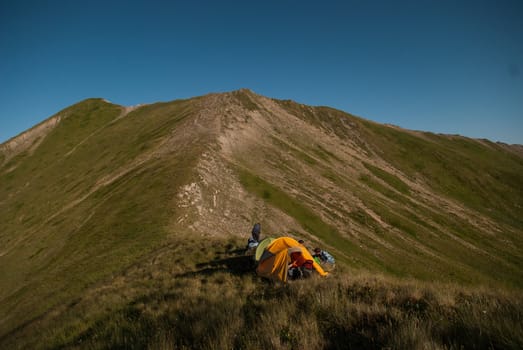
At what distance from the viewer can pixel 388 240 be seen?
43219 mm

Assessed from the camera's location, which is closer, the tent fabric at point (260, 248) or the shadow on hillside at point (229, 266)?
the shadow on hillside at point (229, 266)

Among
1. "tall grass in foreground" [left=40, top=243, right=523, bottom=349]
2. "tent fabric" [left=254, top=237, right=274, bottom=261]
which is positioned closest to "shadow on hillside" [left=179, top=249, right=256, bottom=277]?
"tent fabric" [left=254, top=237, right=274, bottom=261]

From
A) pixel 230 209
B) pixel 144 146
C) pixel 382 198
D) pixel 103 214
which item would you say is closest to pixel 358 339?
pixel 230 209

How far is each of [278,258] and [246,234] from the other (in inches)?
608

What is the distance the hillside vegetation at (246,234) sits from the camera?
630 cm

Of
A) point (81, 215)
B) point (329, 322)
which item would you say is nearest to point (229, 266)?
point (329, 322)

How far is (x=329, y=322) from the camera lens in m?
6.21

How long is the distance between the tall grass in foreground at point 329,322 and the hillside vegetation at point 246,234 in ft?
0.16

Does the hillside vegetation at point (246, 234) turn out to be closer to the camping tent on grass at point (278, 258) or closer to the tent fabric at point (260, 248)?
the camping tent on grass at point (278, 258)

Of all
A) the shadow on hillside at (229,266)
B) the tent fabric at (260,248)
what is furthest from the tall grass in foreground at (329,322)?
the tent fabric at (260,248)

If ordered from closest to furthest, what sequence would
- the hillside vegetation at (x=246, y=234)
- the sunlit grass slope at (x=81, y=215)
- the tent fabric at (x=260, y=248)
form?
the hillside vegetation at (x=246, y=234) < the tent fabric at (x=260, y=248) < the sunlit grass slope at (x=81, y=215)

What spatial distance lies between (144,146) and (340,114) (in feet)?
278

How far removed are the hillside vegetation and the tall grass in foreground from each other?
1.9 inches

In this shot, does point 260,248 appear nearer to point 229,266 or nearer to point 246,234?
point 229,266
